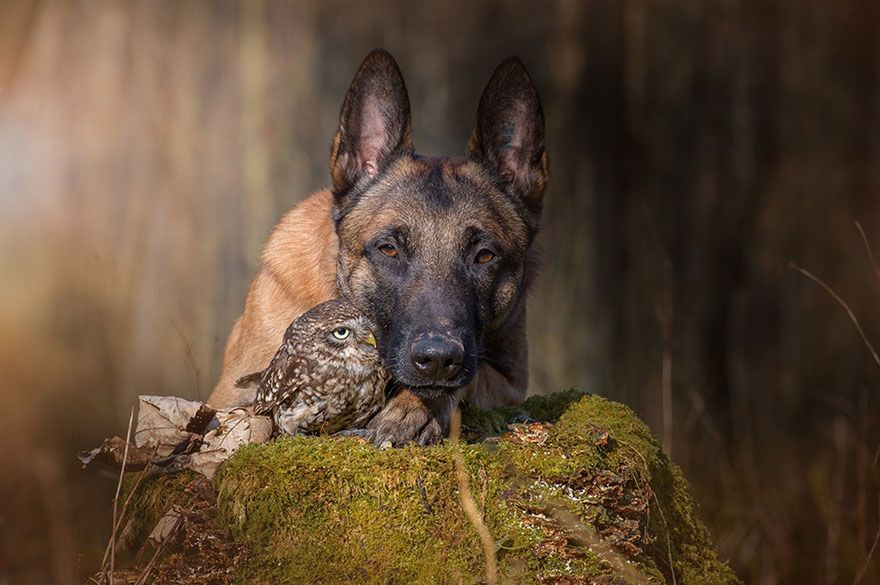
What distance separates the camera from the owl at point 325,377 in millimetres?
3820

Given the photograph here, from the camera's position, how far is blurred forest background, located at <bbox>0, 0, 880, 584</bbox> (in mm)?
8062

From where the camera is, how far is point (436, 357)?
4.05 meters

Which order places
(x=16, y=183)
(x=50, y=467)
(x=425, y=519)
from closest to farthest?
(x=425, y=519)
(x=50, y=467)
(x=16, y=183)

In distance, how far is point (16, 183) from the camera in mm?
8281

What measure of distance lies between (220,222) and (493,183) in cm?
396

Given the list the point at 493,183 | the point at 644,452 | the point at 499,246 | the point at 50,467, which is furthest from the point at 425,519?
the point at 50,467

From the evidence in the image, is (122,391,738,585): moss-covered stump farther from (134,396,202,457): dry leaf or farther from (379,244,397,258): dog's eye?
(379,244,397,258): dog's eye

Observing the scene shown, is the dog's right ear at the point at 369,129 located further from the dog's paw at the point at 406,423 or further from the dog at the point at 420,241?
the dog's paw at the point at 406,423

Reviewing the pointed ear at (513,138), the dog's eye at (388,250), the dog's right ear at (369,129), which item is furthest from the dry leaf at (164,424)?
the pointed ear at (513,138)

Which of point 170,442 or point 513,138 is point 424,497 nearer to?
point 170,442

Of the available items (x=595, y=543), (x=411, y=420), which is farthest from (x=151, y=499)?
(x=595, y=543)

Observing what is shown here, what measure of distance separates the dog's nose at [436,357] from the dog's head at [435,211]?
5 cm

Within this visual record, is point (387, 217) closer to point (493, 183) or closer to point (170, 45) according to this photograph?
point (493, 183)

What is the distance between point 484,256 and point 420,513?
6.05 feet
